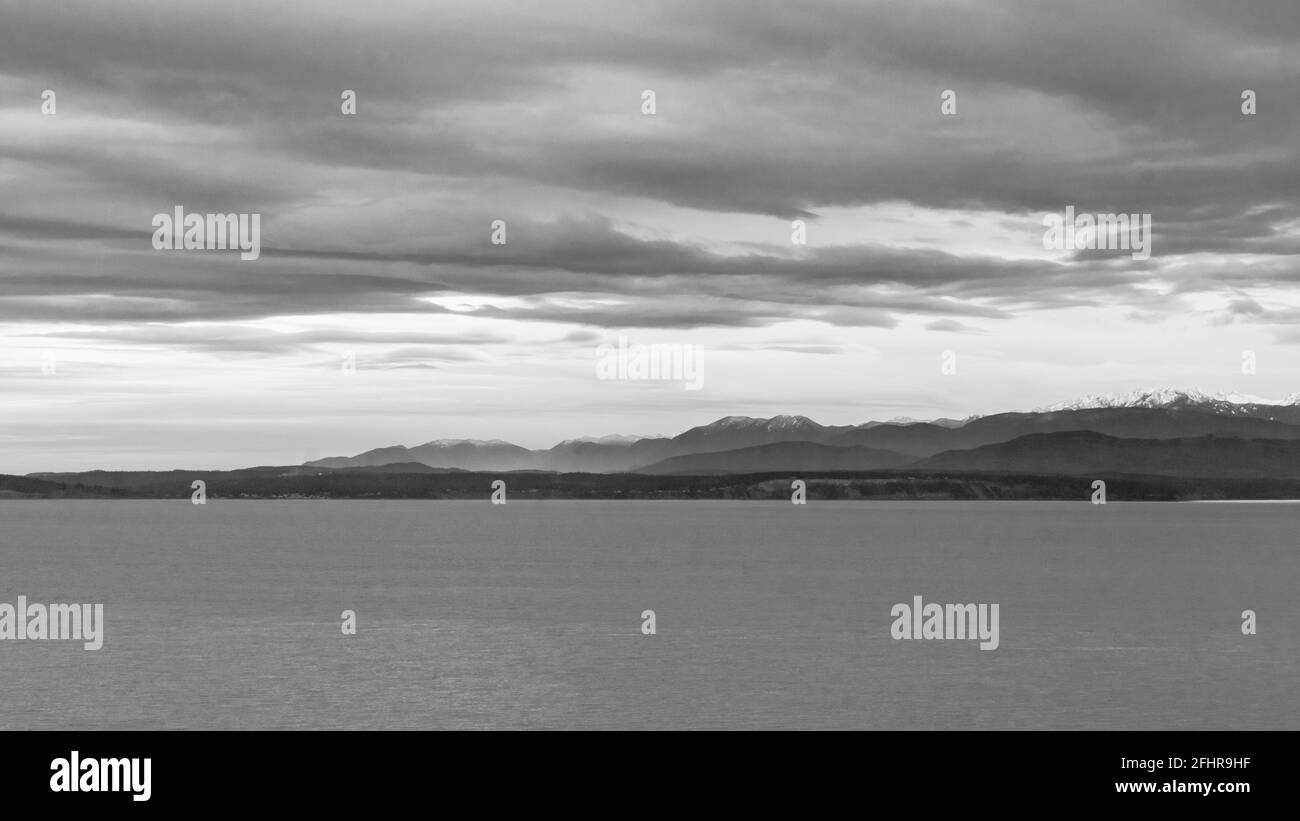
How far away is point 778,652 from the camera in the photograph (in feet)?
277

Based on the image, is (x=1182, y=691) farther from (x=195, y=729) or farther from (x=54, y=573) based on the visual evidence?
(x=54, y=573)

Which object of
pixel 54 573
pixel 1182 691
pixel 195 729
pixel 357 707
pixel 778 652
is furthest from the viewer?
pixel 54 573

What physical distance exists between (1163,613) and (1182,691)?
4741 cm

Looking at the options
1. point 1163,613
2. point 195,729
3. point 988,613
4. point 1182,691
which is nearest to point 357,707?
point 195,729
